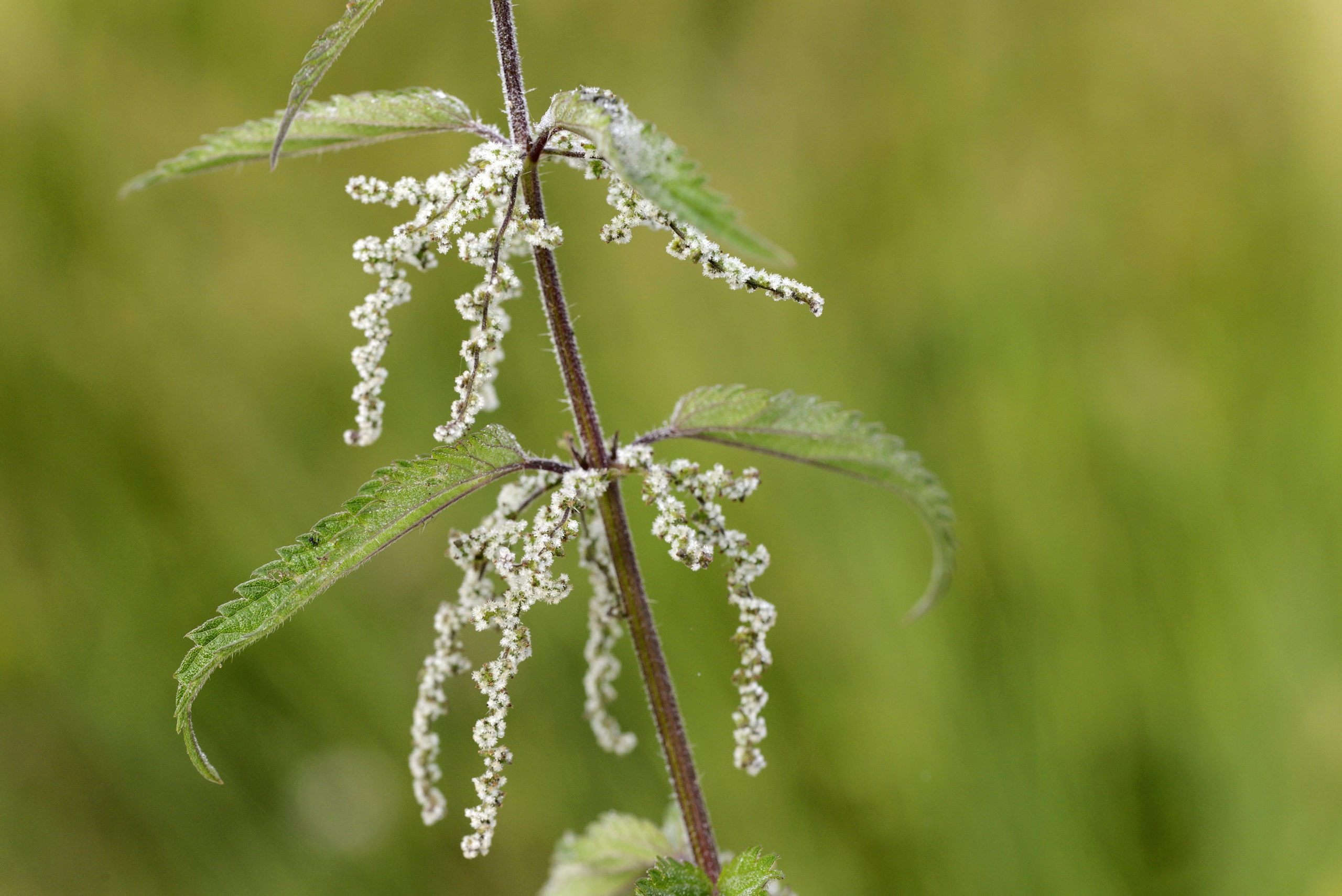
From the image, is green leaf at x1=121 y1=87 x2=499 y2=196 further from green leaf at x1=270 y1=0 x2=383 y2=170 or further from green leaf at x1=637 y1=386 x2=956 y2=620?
green leaf at x1=637 y1=386 x2=956 y2=620

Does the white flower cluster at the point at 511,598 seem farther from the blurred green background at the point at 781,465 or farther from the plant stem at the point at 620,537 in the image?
the blurred green background at the point at 781,465

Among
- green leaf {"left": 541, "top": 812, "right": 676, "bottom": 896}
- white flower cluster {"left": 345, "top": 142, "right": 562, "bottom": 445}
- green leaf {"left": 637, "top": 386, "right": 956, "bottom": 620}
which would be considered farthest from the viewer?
green leaf {"left": 541, "top": 812, "right": 676, "bottom": 896}

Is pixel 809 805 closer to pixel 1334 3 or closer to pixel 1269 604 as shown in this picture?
pixel 1269 604

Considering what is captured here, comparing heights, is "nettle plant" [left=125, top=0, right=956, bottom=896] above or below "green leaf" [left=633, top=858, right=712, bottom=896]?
above

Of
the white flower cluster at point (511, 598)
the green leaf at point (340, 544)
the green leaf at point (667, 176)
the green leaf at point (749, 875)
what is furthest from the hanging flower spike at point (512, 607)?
the green leaf at point (667, 176)

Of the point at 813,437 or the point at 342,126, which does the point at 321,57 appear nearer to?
the point at 342,126

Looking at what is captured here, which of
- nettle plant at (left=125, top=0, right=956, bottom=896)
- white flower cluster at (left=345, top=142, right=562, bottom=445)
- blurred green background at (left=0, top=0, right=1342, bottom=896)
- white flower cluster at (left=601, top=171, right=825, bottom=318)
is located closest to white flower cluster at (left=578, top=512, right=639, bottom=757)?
nettle plant at (left=125, top=0, right=956, bottom=896)

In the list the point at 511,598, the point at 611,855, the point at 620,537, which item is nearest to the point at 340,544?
the point at 511,598
